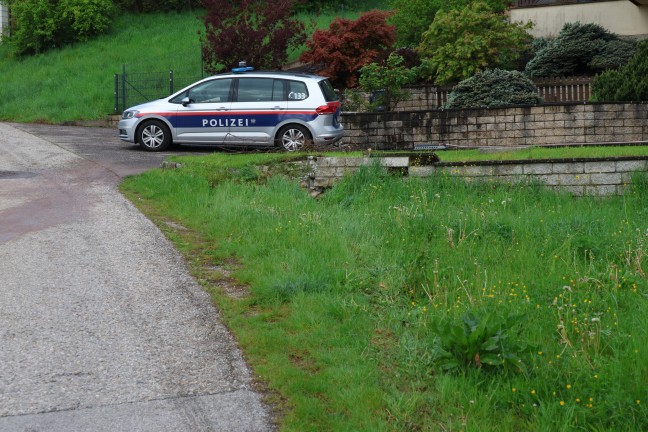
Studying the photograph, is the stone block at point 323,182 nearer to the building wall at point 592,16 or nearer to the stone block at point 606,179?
the stone block at point 606,179

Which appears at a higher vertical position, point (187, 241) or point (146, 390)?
point (187, 241)

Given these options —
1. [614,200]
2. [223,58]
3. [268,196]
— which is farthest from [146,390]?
[223,58]

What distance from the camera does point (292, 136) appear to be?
1719 centimetres

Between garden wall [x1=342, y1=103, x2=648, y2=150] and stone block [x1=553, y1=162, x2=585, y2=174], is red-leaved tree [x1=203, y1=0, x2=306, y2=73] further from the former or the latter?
stone block [x1=553, y1=162, x2=585, y2=174]

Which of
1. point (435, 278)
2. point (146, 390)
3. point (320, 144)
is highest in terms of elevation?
point (320, 144)

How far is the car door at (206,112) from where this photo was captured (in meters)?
17.6

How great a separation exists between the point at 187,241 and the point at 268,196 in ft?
5.98

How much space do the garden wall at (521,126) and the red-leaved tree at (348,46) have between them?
7390mm

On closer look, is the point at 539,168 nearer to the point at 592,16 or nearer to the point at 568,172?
the point at 568,172

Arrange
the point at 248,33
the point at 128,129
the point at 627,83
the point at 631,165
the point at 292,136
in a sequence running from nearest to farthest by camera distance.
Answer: the point at 631,165, the point at 292,136, the point at 128,129, the point at 627,83, the point at 248,33

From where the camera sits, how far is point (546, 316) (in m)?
6.43

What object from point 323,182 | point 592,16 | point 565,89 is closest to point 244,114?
point 323,182

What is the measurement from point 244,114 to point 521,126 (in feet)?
17.5

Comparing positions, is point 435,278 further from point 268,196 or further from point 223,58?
point 223,58
